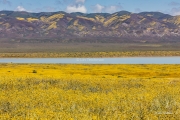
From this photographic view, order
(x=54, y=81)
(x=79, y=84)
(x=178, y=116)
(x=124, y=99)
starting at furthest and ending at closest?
(x=54, y=81) < (x=79, y=84) < (x=124, y=99) < (x=178, y=116)

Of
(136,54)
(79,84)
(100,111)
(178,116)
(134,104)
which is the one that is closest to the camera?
(178,116)

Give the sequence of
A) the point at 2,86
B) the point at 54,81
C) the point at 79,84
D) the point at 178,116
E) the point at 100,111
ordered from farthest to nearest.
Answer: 1. the point at 54,81
2. the point at 79,84
3. the point at 2,86
4. the point at 100,111
5. the point at 178,116

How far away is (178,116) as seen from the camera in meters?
18.1

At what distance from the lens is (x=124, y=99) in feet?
79.9

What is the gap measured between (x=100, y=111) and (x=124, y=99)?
398 cm

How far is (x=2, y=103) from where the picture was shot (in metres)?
23.3

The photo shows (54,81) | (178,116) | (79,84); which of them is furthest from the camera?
(54,81)

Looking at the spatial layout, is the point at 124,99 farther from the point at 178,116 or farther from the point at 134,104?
the point at 178,116

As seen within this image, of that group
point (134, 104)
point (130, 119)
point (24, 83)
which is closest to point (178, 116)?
point (130, 119)

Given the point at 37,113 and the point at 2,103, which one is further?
the point at 2,103

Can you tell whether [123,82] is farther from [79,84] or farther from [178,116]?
[178,116]

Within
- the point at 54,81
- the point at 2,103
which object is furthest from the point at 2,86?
the point at 2,103

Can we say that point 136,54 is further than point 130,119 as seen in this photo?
Yes

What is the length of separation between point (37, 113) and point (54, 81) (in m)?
20.4
